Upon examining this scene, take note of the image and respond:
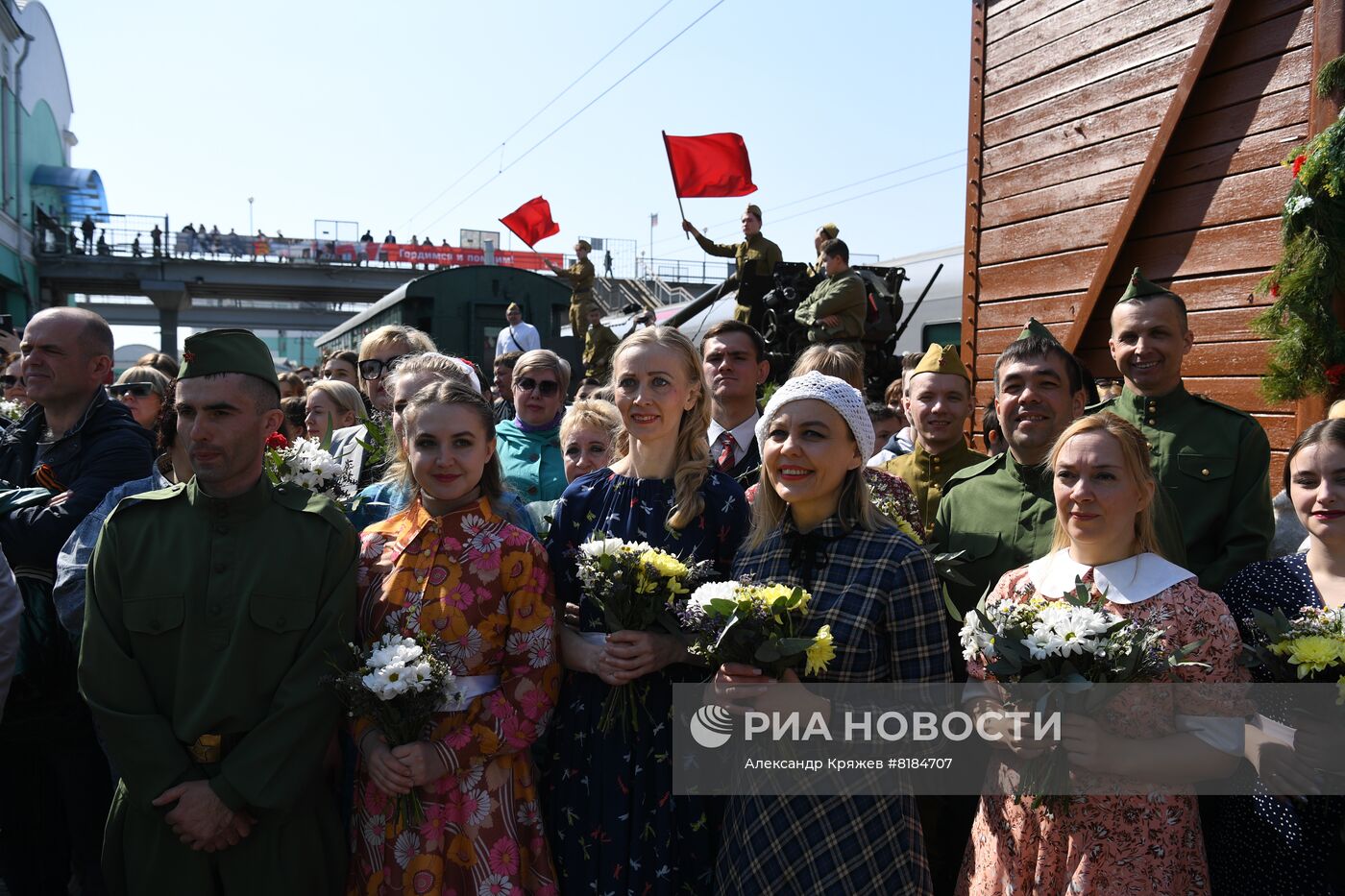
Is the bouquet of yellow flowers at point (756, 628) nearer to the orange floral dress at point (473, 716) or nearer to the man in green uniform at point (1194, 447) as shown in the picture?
the orange floral dress at point (473, 716)

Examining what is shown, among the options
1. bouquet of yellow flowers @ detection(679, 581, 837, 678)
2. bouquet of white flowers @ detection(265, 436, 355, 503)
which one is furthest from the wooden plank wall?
bouquet of white flowers @ detection(265, 436, 355, 503)

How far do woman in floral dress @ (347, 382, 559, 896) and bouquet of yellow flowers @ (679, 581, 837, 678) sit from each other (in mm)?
654

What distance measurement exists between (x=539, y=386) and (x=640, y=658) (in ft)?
8.03

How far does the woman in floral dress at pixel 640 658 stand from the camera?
114 inches

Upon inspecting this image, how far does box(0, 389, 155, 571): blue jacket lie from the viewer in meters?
3.66

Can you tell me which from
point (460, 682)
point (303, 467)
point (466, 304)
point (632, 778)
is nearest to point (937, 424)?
point (632, 778)

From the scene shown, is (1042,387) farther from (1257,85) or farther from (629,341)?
(1257,85)

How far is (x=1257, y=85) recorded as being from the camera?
5305mm

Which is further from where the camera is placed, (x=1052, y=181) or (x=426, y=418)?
(x=1052, y=181)

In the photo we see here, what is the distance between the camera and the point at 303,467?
3.54m

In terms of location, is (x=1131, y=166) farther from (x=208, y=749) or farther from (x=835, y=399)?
(x=208, y=749)

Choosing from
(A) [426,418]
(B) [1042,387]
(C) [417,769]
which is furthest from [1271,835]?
(A) [426,418]

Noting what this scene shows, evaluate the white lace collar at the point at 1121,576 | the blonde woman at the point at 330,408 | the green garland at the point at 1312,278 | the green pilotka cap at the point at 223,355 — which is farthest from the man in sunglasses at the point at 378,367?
the green garland at the point at 1312,278

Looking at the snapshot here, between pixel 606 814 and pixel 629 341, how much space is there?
159 cm
